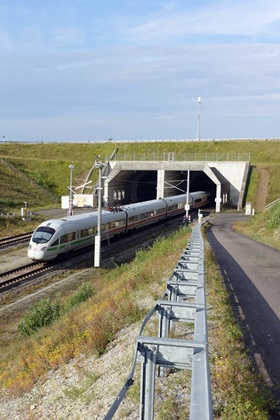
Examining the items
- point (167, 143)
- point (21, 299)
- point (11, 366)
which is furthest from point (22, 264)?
point (167, 143)

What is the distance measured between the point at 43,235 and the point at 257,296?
16.8m

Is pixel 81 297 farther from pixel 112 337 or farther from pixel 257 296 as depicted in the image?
pixel 112 337

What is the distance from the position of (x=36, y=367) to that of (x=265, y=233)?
26646 millimetres

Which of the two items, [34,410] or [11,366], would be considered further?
[11,366]

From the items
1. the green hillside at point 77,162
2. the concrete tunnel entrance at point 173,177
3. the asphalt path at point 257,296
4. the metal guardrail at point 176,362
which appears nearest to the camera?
the metal guardrail at point 176,362

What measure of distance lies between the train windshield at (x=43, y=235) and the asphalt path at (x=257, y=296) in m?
10.2

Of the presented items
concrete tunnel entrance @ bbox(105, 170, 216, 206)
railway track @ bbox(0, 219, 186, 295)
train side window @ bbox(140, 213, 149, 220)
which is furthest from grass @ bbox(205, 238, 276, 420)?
concrete tunnel entrance @ bbox(105, 170, 216, 206)

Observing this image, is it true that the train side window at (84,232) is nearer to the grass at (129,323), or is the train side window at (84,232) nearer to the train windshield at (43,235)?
the train windshield at (43,235)

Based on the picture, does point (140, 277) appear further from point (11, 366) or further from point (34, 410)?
point (34, 410)

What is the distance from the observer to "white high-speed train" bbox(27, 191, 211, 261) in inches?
1056

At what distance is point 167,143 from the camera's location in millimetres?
79812

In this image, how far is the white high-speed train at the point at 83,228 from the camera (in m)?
26.8

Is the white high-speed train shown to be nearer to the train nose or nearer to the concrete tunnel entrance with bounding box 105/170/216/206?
the train nose

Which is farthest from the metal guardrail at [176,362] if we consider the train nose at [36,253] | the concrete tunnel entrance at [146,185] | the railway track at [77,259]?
the concrete tunnel entrance at [146,185]
